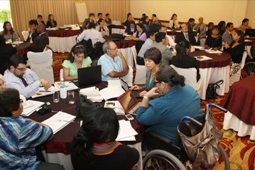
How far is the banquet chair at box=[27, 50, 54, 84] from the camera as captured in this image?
4.60 meters

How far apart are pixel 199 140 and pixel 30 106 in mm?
1706

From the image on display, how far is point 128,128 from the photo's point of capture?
222 centimetres

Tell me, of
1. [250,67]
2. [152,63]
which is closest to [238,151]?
[152,63]

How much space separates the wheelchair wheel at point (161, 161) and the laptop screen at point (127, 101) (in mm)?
512

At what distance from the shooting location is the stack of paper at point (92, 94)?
2.75 m

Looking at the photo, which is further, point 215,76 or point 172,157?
point 215,76

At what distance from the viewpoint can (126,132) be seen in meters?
2.17

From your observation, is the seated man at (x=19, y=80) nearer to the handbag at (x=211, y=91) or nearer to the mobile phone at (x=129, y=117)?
the mobile phone at (x=129, y=117)

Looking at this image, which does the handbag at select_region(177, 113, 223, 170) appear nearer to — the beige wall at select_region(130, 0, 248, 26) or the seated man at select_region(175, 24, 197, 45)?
the seated man at select_region(175, 24, 197, 45)

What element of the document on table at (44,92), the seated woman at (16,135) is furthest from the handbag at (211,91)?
the seated woman at (16,135)

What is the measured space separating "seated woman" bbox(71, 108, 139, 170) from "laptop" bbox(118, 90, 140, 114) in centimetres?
93

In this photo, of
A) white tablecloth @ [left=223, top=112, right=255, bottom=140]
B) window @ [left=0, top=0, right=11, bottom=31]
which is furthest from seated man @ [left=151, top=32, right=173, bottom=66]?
window @ [left=0, top=0, right=11, bottom=31]

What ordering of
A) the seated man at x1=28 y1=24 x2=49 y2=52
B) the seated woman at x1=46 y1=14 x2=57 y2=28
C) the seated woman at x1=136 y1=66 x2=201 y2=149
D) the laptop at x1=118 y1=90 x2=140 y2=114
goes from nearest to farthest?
1. the seated woman at x1=136 y1=66 x2=201 y2=149
2. the laptop at x1=118 y1=90 x2=140 y2=114
3. the seated man at x1=28 y1=24 x2=49 y2=52
4. the seated woman at x1=46 y1=14 x2=57 y2=28

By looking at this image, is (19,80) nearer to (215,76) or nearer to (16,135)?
(16,135)
